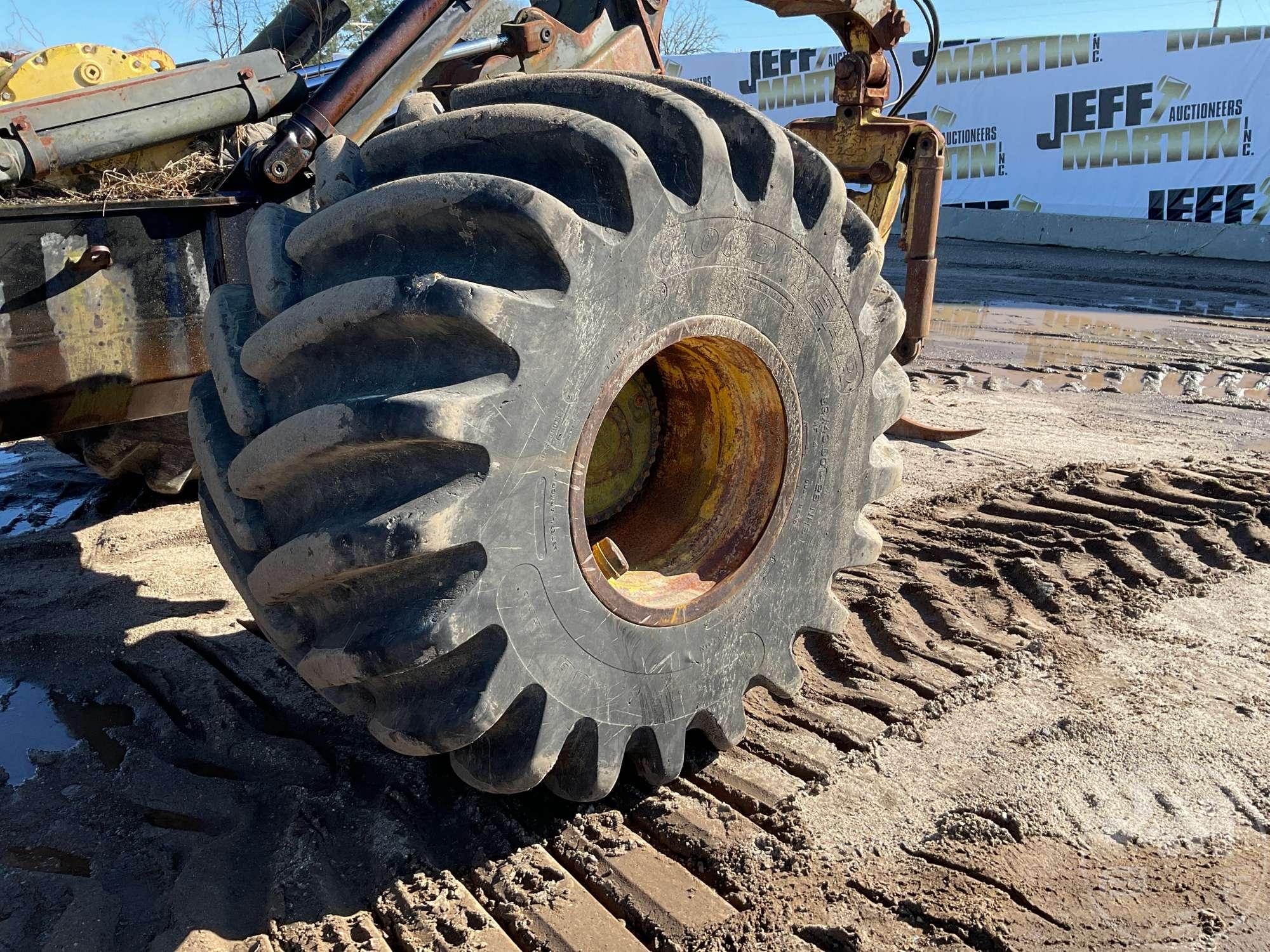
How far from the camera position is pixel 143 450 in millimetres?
4277

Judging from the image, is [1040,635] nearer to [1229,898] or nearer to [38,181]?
[1229,898]

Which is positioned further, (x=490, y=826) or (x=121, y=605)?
(x=121, y=605)

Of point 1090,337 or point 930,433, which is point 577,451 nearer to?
point 930,433

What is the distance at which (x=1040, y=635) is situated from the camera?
139 inches

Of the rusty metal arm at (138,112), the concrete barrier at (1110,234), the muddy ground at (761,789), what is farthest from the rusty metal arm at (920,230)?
the concrete barrier at (1110,234)

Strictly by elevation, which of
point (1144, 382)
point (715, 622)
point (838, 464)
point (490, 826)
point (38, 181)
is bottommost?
point (1144, 382)

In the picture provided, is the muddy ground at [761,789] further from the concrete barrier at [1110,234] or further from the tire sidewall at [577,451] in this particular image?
the concrete barrier at [1110,234]

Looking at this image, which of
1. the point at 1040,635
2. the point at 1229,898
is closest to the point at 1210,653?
the point at 1040,635

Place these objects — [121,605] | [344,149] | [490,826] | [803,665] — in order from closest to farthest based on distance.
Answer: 1. [344,149]
2. [490,826]
3. [803,665]
4. [121,605]

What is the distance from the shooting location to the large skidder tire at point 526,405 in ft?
6.42

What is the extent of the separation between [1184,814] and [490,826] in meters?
1.67

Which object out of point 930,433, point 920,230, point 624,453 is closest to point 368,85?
point 624,453

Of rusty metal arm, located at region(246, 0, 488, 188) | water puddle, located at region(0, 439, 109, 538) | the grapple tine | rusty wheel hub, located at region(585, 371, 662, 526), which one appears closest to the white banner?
the grapple tine

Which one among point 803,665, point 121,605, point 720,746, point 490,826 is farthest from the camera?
point 121,605
